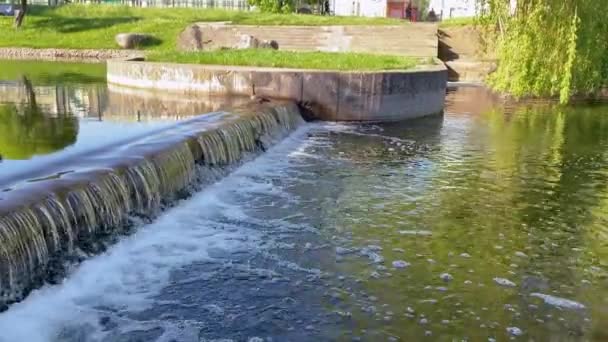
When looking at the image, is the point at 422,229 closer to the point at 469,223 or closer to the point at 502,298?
the point at 469,223

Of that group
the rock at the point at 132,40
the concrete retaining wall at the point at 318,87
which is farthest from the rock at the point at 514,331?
the rock at the point at 132,40

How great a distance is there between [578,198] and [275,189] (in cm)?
422

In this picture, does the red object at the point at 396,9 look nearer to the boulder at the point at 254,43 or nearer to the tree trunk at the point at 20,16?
the boulder at the point at 254,43

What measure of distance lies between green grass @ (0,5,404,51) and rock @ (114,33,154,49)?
57cm

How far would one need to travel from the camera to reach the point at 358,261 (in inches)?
276

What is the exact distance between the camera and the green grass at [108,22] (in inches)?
1299

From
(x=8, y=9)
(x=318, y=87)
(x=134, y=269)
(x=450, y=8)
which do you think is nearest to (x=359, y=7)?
(x=450, y=8)

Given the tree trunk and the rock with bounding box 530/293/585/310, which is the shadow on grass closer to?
the tree trunk

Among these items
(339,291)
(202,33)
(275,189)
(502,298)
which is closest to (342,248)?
(339,291)

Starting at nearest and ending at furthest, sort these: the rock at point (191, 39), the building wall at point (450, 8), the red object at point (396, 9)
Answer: the rock at point (191, 39), the building wall at point (450, 8), the red object at point (396, 9)

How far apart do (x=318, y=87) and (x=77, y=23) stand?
85.1ft

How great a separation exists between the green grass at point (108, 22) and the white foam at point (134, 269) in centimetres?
2395

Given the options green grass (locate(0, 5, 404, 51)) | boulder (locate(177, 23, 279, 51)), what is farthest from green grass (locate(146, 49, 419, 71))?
green grass (locate(0, 5, 404, 51))

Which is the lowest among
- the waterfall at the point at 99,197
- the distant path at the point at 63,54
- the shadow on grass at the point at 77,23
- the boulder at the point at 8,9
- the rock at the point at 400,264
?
the rock at the point at 400,264
